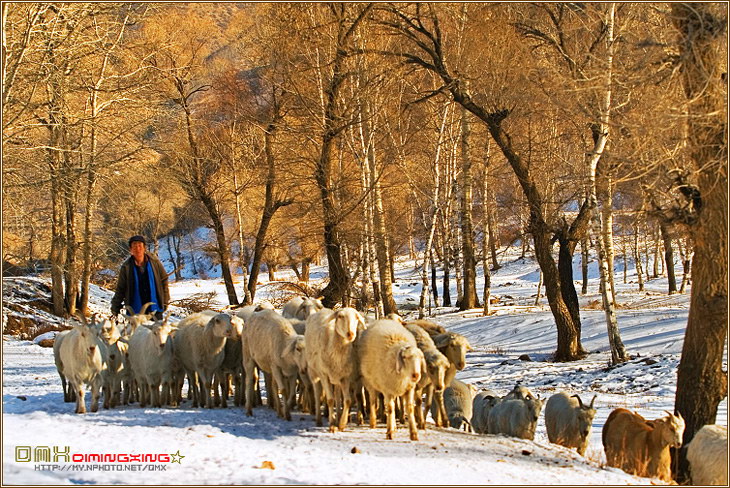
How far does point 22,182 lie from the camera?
16.8 metres

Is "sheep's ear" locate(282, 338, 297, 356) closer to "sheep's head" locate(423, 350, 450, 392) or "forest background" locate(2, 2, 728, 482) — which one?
"sheep's head" locate(423, 350, 450, 392)

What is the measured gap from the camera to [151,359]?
10195mm

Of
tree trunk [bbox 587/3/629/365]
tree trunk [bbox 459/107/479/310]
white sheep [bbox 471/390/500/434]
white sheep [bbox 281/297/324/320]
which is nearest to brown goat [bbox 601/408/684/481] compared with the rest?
white sheep [bbox 471/390/500/434]

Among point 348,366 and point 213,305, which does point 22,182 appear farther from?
point 213,305

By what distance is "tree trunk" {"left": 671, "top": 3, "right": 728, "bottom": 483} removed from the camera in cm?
957

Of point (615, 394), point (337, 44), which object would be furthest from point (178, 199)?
point (615, 394)

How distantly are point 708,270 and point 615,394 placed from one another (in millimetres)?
4490

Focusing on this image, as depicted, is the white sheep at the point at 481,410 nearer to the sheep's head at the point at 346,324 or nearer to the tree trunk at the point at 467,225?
the sheep's head at the point at 346,324

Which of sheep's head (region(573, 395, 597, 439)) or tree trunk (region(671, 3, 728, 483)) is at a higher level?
tree trunk (region(671, 3, 728, 483))

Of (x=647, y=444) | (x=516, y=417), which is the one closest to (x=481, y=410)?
(x=516, y=417)

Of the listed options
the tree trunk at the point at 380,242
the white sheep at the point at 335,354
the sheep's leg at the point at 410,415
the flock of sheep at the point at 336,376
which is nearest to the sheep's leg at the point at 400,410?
the flock of sheep at the point at 336,376

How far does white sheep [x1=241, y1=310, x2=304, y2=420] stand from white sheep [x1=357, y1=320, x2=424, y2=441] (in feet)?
3.12

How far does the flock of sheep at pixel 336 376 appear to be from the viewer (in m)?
8.81

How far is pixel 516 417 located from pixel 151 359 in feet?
15.8
